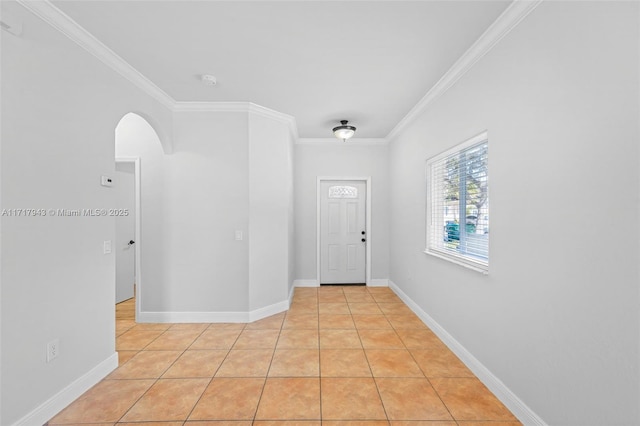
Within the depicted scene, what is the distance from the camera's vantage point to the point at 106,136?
2.34 m

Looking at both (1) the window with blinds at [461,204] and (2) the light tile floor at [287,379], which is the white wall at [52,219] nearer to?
(2) the light tile floor at [287,379]

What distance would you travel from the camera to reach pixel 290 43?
2.19 metres

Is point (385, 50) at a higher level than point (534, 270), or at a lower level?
higher

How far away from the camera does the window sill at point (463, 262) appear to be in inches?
87.5

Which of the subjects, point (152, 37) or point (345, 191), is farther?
point (345, 191)

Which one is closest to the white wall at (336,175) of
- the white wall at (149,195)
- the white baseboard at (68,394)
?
the white wall at (149,195)

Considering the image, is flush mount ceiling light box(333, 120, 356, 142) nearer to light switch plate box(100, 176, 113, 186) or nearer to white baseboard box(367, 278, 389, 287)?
white baseboard box(367, 278, 389, 287)

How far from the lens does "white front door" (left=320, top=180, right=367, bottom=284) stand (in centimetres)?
512

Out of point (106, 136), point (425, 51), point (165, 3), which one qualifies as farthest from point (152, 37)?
point (425, 51)

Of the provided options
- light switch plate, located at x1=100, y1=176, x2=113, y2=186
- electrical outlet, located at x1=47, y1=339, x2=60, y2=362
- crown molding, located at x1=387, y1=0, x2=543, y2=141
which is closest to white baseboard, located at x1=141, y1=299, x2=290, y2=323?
electrical outlet, located at x1=47, y1=339, x2=60, y2=362

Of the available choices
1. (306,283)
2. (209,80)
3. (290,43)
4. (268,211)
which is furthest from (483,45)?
(306,283)

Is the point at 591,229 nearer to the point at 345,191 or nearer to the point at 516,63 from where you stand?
the point at 516,63

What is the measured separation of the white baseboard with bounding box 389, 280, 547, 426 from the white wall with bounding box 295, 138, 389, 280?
1.97 metres

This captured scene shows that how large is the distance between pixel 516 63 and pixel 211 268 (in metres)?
3.52
